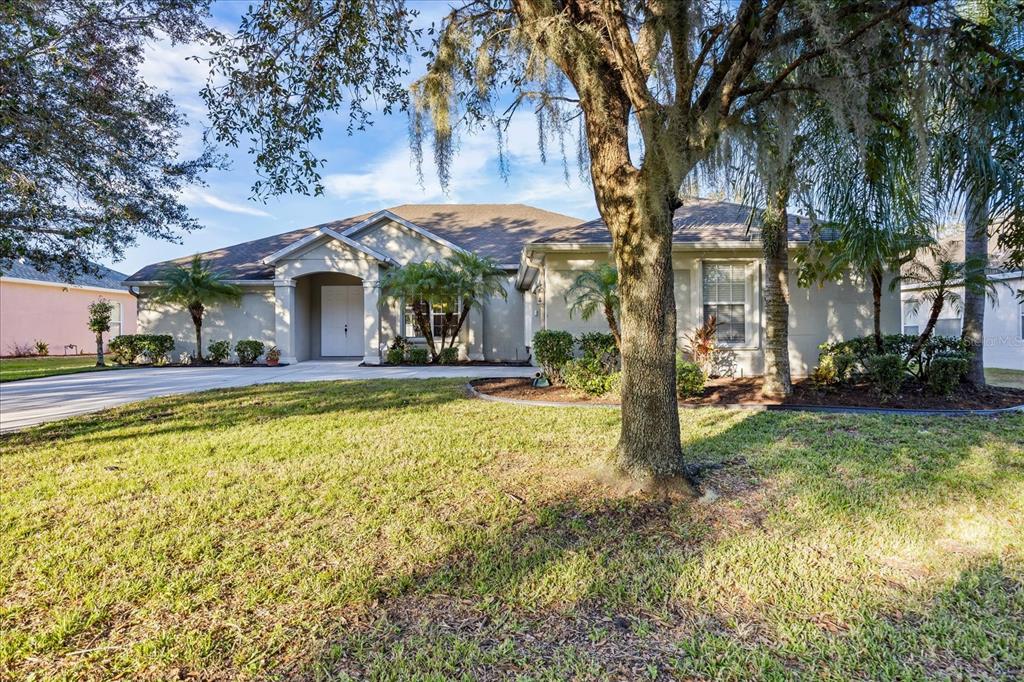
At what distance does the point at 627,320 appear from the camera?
3967 millimetres

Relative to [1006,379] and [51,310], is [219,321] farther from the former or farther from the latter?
[1006,379]

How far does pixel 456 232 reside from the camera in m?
19.6

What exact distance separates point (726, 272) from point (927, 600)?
8983 millimetres

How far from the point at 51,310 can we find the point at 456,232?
18.7 m

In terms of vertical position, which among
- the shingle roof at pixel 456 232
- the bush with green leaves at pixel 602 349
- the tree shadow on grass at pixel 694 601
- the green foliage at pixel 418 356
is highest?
the shingle roof at pixel 456 232

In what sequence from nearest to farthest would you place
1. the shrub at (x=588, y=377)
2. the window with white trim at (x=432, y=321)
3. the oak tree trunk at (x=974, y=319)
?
1. the oak tree trunk at (x=974, y=319)
2. the shrub at (x=588, y=377)
3. the window with white trim at (x=432, y=321)

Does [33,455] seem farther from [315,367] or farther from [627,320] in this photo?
[315,367]

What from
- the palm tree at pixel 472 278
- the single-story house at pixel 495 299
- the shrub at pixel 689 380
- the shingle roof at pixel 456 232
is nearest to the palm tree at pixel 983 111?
the shrub at pixel 689 380

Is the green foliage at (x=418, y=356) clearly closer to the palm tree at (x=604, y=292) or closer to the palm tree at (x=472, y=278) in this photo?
the palm tree at (x=472, y=278)

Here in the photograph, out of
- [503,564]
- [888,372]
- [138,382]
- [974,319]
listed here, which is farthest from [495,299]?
[503,564]

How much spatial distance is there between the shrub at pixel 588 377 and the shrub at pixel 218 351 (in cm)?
1266

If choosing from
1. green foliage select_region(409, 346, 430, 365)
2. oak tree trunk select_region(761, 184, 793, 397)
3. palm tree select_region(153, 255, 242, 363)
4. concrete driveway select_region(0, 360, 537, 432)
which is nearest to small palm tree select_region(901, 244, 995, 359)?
oak tree trunk select_region(761, 184, 793, 397)

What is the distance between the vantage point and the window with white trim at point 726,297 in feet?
35.2

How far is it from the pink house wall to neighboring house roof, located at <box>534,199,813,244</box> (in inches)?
817
